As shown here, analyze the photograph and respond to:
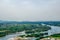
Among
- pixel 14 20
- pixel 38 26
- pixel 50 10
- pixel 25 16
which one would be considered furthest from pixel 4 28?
pixel 50 10

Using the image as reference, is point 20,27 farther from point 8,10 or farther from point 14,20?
point 8,10

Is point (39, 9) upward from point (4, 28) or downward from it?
upward

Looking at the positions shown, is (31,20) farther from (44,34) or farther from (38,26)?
(44,34)

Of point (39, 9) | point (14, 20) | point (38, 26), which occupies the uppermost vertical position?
point (39, 9)

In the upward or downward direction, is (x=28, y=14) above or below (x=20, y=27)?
above

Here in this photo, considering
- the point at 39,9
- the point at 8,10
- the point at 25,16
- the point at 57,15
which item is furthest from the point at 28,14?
the point at 57,15

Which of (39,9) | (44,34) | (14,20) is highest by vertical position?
(39,9)

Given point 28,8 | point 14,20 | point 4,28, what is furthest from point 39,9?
point 4,28

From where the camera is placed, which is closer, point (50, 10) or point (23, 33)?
point (23, 33)

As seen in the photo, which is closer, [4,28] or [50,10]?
[4,28]
